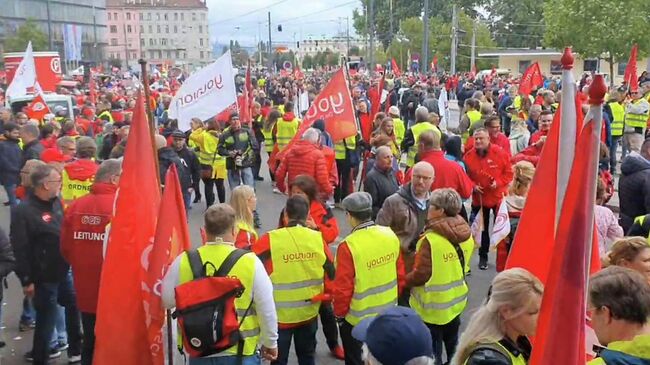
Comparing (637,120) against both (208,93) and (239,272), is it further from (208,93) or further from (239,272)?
(239,272)

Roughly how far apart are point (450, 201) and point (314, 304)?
1201 millimetres

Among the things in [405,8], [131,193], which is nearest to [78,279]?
[131,193]

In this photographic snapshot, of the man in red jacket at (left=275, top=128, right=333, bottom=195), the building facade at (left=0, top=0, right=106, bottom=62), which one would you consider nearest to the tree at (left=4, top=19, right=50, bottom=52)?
the building facade at (left=0, top=0, right=106, bottom=62)

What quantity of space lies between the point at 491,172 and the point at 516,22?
70.1 m

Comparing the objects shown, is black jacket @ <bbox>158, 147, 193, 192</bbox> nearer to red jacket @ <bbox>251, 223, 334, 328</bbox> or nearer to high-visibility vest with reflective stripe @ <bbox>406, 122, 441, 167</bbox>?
high-visibility vest with reflective stripe @ <bbox>406, 122, 441, 167</bbox>

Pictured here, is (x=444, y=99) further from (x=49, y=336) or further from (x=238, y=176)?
(x=49, y=336)

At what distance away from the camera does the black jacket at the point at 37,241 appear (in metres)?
5.39

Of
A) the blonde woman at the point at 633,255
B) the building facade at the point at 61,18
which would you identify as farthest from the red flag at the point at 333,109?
the building facade at the point at 61,18

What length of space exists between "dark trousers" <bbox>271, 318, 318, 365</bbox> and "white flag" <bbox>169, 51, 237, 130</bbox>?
536cm

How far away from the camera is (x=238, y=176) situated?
35.5ft

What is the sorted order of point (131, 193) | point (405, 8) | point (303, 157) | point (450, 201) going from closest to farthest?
point (131, 193) < point (450, 201) < point (303, 157) < point (405, 8)

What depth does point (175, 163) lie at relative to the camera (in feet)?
27.1

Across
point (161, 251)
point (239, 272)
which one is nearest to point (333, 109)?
point (161, 251)

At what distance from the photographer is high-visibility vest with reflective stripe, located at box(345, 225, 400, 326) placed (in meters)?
4.55
